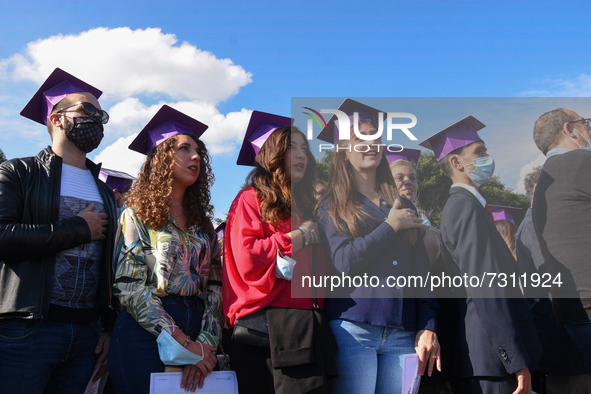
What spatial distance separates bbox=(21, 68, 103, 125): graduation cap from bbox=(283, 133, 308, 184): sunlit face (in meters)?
1.61

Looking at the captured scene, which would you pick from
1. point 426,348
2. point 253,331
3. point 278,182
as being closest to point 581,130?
point 426,348

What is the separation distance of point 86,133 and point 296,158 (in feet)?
4.71

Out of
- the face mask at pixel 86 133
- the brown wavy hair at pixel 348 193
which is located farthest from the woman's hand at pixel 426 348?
the face mask at pixel 86 133

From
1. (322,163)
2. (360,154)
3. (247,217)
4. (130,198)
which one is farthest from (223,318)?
(360,154)

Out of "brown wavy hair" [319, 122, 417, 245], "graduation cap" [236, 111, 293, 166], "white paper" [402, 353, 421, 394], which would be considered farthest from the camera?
"graduation cap" [236, 111, 293, 166]

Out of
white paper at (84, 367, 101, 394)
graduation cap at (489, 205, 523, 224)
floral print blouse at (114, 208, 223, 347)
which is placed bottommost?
white paper at (84, 367, 101, 394)

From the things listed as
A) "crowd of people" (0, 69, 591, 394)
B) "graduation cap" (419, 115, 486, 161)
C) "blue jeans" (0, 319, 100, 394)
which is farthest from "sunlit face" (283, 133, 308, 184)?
"blue jeans" (0, 319, 100, 394)

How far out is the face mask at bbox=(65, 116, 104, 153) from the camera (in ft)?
8.87

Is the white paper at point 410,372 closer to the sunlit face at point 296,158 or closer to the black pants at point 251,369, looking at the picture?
the black pants at point 251,369

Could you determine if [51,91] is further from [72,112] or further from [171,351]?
[171,351]

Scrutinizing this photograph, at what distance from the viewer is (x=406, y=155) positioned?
9.40 feet

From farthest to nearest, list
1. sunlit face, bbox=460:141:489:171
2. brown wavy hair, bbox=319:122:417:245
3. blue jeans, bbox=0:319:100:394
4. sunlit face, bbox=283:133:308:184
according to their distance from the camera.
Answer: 1. sunlit face, bbox=460:141:489:171
2. sunlit face, bbox=283:133:308:184
3. brown wavy hair, bbox=319:122:417:245
4. blue jeans, bbox=0:319:100:394

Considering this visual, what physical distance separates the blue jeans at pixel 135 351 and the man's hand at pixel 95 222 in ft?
1.67

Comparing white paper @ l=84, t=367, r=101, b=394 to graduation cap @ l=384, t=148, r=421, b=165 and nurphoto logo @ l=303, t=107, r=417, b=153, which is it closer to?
Result: nurphoto logo @ l=303, t=107, r=417, b=153
